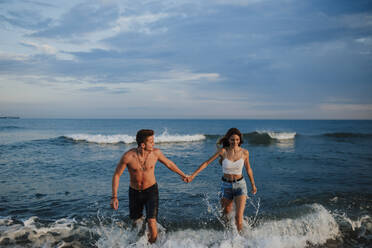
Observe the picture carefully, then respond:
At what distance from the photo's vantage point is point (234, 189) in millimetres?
4992

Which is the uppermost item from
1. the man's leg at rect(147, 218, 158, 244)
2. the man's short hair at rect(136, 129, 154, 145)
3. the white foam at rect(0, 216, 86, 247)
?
the man's short hair at rect(136, 129, 154, 145)

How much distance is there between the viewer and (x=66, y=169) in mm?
11883

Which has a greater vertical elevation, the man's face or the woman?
the man's face

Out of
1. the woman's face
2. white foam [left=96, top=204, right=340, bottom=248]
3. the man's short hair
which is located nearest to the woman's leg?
white foam [left=96, top=204, right=340, bottom=248]

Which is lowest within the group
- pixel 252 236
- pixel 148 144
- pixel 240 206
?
pixel 252 236

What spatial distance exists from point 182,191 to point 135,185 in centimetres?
443

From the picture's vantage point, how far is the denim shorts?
16.3 feet

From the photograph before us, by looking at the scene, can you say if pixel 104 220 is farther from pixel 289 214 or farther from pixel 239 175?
pixel 289 214

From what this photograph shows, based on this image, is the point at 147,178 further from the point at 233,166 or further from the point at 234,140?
the point at 234,140

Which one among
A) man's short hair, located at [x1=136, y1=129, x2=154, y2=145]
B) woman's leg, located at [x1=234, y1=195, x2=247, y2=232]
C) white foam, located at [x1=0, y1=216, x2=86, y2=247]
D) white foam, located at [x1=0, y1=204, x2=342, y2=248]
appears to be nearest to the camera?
man's short hair, located at [x1=136, y1=129, x2=154, y2=145]

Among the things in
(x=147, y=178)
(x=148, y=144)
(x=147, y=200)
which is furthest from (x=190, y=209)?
(x=148, y=144)

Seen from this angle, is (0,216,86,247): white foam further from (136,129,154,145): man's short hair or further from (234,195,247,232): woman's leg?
(234,195,247,232): woman's leg

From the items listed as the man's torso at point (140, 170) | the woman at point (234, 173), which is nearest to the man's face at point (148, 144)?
the man's torso at point (140, 170)

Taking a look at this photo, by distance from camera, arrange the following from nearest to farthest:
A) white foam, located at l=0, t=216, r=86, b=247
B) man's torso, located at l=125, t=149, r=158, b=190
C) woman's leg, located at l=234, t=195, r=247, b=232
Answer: man's torso, located at l=125, t=149, r=158, b=190, woman's leg, located at l=234, t=195, r=247, b=232, white foam, located at l=0, t=216, r=86, b=247
